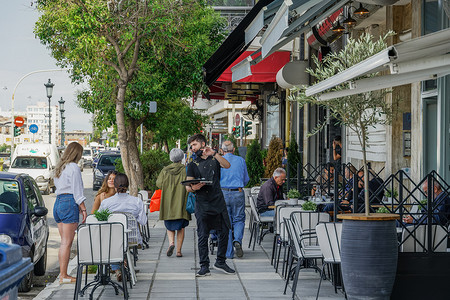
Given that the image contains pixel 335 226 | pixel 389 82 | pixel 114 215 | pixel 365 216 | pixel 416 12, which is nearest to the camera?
pixel 389 82

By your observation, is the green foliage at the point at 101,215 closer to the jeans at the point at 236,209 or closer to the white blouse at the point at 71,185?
the white blouse at the point at 71,185

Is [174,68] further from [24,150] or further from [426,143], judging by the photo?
[24,150]

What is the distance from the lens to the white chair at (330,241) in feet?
24.5

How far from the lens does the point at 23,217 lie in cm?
910

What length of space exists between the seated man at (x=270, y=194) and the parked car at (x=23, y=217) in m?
3.72

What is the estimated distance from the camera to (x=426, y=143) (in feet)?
37.1

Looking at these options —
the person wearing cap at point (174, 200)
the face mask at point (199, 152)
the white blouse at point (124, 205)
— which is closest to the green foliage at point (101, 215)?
the white blouse at point (124, 205)

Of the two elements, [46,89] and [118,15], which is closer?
[118,15]

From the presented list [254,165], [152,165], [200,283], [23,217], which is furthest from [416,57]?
[152,165]

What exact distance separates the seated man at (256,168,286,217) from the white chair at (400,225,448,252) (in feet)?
16.3

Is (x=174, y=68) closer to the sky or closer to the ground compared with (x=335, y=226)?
closer to the sky

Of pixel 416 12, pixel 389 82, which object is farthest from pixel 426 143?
pixel 389 82

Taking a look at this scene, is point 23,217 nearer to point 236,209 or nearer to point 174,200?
point 174,200

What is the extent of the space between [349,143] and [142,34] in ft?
18.3
